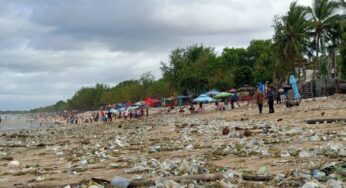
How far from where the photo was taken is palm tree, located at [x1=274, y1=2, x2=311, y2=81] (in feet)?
161

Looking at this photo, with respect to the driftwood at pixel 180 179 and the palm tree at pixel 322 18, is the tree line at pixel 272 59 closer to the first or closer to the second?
the palm tree at pixel 322 18

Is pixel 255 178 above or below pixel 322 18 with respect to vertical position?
below

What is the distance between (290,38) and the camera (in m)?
49.3

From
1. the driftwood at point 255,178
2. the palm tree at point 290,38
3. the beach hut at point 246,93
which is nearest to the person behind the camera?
the driftwood at point 255,178

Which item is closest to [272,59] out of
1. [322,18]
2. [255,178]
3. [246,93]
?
[246,93]

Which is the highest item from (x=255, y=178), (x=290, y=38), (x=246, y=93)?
(x=290, y=38)

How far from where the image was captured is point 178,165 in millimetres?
7992

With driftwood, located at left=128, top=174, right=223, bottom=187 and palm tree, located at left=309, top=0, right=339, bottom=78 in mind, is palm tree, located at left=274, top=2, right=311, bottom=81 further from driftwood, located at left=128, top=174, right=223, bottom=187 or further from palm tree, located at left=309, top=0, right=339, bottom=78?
driftwood, located at left=128, top=174, right=223, bottom=187

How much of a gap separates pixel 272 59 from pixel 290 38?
708 inches

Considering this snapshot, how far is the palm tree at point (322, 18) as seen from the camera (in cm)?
5141

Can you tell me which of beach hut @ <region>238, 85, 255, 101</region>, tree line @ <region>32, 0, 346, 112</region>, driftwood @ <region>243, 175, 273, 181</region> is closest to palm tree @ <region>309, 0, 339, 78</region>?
tree line @ <region>32, 0, 346, 112</region>

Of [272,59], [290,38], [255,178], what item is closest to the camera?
[255,178]

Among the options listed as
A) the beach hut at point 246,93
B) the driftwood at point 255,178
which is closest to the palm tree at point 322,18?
the beach hut at point 246,93

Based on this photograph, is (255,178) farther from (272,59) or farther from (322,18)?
(272,59)
